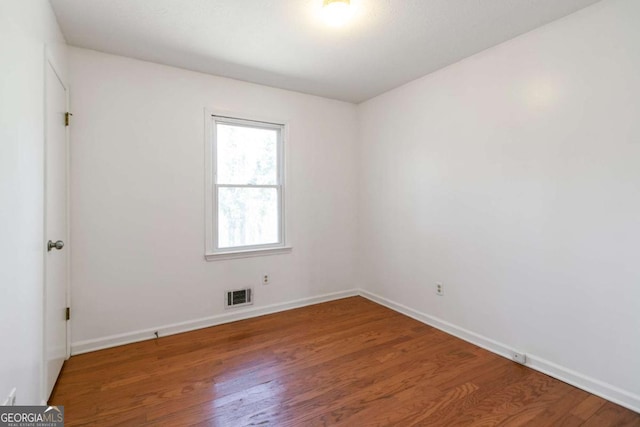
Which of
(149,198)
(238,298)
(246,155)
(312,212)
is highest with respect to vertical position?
(246,155)

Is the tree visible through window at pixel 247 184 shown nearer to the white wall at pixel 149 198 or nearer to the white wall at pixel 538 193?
the white wall at pixel 149 198

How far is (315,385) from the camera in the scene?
84.0 inches

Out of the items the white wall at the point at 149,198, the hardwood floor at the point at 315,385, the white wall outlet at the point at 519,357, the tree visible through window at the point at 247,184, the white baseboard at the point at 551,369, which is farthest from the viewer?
the tree visible through window at the point at 247,184

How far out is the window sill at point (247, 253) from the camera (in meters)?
3.17

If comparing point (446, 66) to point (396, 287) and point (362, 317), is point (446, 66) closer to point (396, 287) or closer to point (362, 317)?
point (396, 287)

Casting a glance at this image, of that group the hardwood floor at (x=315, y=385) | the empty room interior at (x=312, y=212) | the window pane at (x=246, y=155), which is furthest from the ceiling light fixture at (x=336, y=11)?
the hardwood floor at (x=315, y=385)

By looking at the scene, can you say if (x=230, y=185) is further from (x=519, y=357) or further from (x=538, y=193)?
(x=519, y=357)

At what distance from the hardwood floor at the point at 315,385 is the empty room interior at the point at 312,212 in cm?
2

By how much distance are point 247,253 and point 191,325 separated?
87 cm

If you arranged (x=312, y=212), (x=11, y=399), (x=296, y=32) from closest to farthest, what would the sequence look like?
(x=11, y=399)
(x=296, y=32)
(x=312, y=212)

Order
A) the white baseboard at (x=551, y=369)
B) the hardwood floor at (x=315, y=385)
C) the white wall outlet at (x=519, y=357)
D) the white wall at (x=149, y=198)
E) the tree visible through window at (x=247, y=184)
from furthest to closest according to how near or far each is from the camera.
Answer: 1. the tree visible through window at (x=247, y=184)
2. the white wall at (x=149, y=198)
3. the white wall outlet at (x=519, y=357)
4. the white baseboard at (x=551, y=369)
5. the hardwood floor at (x=315, y=385)

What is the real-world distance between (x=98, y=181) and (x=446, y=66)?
10.8 feet

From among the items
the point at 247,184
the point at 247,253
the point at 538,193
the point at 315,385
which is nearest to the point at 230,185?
the point at 247,184

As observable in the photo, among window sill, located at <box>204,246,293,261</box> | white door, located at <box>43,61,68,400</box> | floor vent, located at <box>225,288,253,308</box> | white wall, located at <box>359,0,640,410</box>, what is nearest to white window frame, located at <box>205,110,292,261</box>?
window sill, located at <box>204,246,293,261</box>
